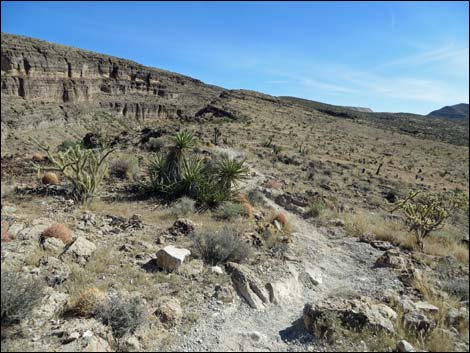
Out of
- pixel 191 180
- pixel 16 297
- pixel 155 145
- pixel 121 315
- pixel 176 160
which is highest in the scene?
pixel 176 160

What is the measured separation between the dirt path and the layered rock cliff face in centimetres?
4284

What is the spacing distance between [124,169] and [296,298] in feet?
29.4

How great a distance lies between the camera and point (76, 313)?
4.19m

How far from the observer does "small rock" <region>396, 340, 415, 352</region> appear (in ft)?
12.0

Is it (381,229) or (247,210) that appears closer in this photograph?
(381,229)

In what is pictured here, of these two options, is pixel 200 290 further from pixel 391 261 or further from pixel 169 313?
pixel 391 261

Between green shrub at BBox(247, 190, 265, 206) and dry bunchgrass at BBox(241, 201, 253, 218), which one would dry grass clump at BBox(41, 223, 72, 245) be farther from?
green shrub at BBox(247, 190, 265, 206)

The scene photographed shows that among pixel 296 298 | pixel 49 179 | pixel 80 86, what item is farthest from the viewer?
pixel 80 86

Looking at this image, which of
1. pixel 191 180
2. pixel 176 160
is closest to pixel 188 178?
pixel 191 180

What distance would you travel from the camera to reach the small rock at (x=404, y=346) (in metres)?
3.66

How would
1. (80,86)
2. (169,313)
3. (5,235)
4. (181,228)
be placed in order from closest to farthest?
(169,313), (5,235), (181,228), (80,86)

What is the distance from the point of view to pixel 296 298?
5.48 m

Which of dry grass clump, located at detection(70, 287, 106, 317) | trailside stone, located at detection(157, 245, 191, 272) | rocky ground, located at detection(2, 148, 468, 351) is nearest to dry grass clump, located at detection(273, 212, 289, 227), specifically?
rocky ground, located at detection(2, 148, 468, 351)

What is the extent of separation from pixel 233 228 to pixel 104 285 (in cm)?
364
